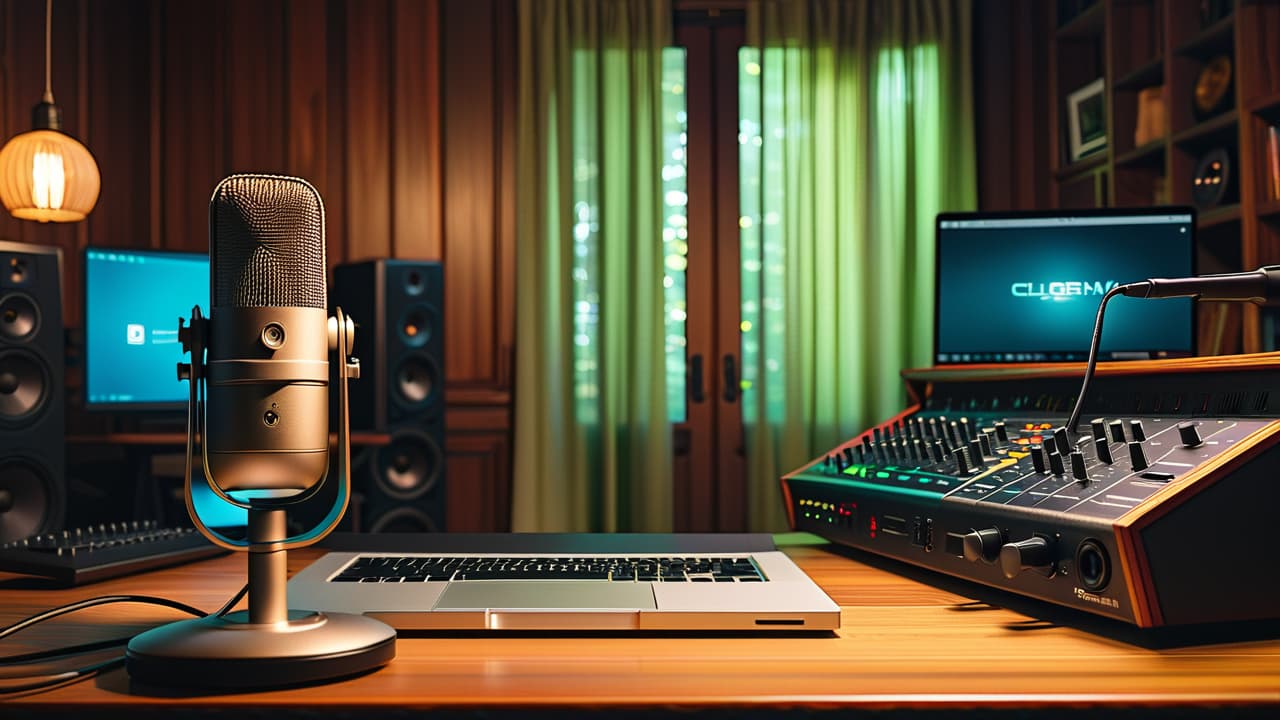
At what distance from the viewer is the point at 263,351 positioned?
24.4 inches

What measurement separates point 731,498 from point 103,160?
2.60 meters

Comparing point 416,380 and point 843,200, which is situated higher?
point 843,200

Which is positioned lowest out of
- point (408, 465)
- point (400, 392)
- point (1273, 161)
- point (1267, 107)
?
point (408, 465)

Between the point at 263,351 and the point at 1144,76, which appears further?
the point at 1144,76

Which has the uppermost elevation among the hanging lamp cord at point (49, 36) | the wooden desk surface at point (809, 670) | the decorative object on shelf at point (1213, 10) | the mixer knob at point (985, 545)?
the hanging lamp cord at point (49, 36)

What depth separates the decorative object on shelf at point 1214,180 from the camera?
8.52 ft

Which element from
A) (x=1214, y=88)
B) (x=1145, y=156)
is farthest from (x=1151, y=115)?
(x=1214, y=88)

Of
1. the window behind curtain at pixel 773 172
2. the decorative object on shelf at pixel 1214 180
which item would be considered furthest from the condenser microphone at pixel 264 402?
the window behind curtain at pixel 773 172

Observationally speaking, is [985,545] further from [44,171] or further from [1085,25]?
[1085,25]

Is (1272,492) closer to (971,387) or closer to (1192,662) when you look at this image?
(1192,662)

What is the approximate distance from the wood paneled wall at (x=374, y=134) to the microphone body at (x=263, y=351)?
3.00 m

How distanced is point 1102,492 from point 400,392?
2.31 metres

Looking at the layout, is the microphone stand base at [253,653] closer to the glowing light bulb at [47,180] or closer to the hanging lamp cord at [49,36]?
the glowing light bulb at [47,180]

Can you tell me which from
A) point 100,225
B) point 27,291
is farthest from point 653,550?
point 100,225
